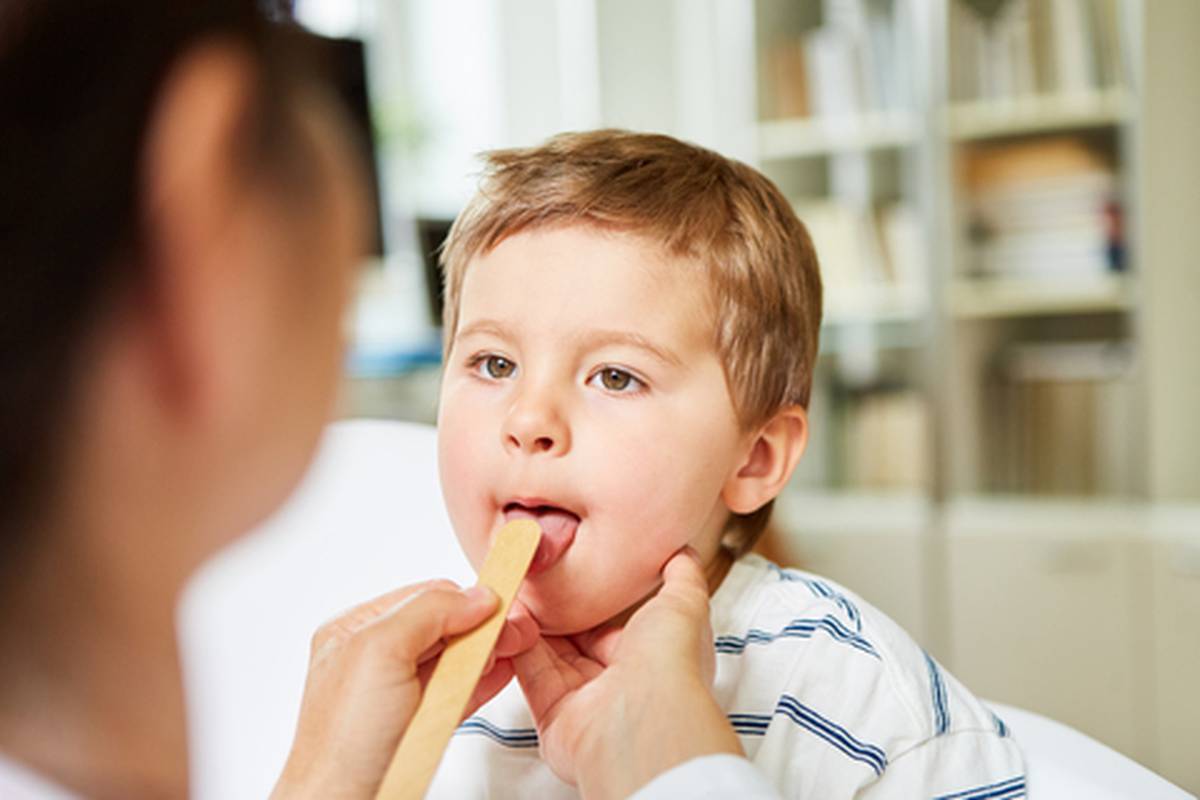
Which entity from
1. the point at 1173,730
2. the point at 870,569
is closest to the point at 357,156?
the point at 1173,730

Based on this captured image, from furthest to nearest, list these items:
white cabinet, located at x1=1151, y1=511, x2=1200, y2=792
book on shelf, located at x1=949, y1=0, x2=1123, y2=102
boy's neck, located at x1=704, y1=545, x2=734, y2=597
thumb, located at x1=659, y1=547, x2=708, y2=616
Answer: book on shelf, located at x1=949, y1=0, x2=1123, y2=102, white cabinet, located at x1=1151, y1=511, x2=1200, y2=792, boy's neck, located at x1=704, y1=545, x2=734, y2=597, thumb, located at x1=659, y1=547, x2=708, y2=616

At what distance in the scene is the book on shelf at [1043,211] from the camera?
85.7 inches

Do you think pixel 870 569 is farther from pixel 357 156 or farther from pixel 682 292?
pixel 357 156

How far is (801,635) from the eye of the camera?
75 cm

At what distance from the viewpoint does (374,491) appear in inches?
44.2

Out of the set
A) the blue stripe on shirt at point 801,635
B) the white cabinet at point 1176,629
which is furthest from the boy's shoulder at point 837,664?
the white cabinet at point 1176,629

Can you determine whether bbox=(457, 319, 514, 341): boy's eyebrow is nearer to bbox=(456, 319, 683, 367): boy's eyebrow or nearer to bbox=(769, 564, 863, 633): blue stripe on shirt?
bbox=(456, 319, 683, 367): boy's eyebrow

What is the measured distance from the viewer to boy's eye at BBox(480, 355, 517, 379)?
729 mm

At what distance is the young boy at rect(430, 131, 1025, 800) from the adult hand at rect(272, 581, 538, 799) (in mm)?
118

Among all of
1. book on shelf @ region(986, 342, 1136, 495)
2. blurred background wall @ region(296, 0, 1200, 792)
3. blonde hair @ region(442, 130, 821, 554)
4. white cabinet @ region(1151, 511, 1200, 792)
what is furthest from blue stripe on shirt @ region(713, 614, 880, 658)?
book on shelf @ region(986, 342, 1136, 495)

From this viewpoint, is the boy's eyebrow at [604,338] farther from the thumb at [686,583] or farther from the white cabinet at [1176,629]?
the white cabinet at [1176,629]

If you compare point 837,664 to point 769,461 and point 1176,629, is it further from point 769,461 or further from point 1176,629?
point 1176,629

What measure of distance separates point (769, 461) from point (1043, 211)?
1.66 metres

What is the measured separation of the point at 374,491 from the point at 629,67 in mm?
1960
